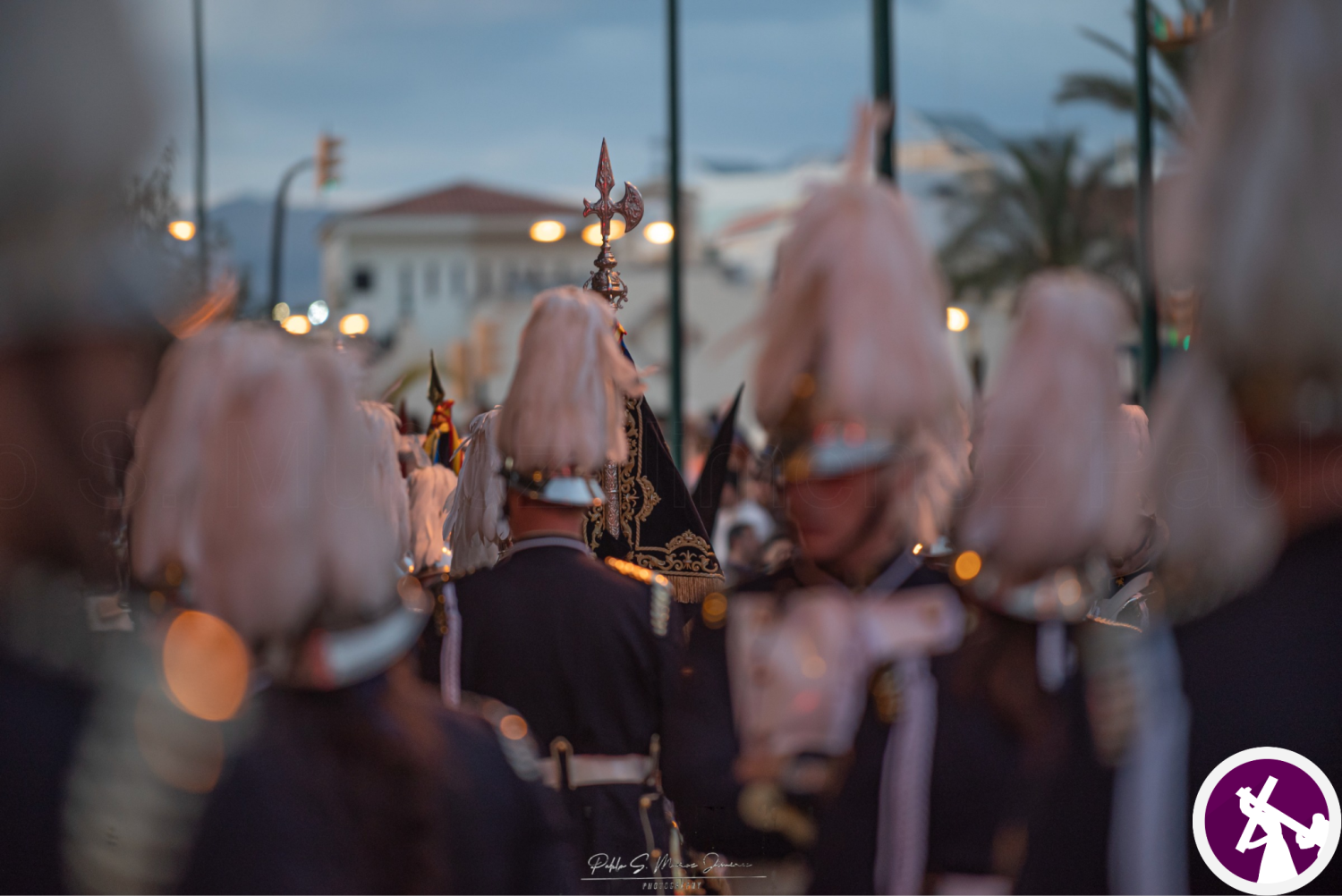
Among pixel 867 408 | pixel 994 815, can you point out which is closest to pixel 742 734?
pixel 994 815

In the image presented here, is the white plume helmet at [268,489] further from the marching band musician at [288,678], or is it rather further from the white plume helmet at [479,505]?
the white plume helmet at [479,505]

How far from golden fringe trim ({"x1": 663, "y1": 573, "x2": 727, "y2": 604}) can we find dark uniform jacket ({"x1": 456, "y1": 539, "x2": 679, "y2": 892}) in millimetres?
886

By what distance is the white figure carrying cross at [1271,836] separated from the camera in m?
1.95

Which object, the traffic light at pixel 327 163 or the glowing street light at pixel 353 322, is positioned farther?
the traffic light at pixel 327 163

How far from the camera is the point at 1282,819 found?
2.04 m

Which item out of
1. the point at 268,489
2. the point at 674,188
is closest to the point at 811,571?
the point at 268,489

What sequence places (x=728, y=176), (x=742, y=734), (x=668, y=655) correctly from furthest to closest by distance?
(x=728, y=176)
(x=668, y=655)
(x=742, y=734)

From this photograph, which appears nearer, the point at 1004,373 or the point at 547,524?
the point at 1004,373

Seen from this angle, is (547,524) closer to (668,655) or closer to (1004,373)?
(668,655)

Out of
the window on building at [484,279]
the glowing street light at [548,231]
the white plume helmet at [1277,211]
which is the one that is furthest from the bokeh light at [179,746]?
the window on building at [484,279]

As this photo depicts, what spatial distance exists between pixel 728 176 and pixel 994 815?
4682cm

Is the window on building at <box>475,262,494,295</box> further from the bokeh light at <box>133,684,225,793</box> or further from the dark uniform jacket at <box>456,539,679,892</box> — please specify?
the bokeh light at <box>133,684,225,793</box>

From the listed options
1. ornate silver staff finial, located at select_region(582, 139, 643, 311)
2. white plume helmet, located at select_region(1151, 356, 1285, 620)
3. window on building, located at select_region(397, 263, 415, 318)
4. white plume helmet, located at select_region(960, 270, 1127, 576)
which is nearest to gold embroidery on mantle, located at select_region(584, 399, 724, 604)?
ornate silver staff finial, located at select_region(582, 139, 643, 311)

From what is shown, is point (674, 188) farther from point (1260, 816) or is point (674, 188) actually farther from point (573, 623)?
point (1260, 816)
